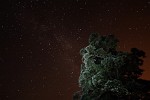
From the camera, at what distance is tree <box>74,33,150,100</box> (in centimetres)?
1802

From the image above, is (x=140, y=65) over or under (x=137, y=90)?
over

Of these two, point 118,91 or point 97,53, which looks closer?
point 118,91

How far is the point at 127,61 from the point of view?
18.4 m

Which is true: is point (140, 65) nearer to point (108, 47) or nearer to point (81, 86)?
point (108, 47)

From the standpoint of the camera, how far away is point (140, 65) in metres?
18.9

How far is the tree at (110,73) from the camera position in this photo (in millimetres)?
18016

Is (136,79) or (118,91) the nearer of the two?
(118,91)

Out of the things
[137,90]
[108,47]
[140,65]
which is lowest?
[137,90]

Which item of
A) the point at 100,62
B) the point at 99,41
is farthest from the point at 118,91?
the point at 99,41

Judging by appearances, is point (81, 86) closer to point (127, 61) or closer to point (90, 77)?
point (90, 77)

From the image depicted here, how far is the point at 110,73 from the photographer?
18.1 m

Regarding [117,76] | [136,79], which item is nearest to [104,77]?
[117,76]

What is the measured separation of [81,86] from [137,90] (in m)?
3.51

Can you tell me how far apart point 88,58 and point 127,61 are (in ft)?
8.21
